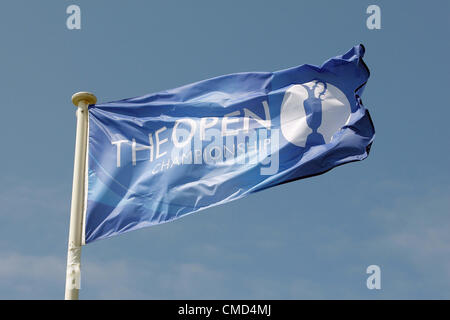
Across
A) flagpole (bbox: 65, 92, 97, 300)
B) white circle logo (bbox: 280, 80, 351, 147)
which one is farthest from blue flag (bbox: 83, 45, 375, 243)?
flagpole (bbox: 65, 92, 97, 300)

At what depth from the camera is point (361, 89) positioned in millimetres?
15414

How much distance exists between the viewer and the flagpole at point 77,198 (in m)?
13.3

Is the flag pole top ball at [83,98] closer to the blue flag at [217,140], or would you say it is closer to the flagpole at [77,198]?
the flagpole at [77,198]

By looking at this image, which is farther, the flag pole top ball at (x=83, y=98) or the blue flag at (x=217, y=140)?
the flag pole top ball at (x=83, y=98)

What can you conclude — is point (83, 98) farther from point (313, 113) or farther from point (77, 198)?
point (313, 113)

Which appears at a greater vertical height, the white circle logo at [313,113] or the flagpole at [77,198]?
the white circle logo at [313,113]

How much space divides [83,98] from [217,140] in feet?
8.40

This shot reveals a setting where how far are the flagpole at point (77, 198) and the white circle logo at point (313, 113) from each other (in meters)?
3.54

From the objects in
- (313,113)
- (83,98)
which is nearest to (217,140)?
(313,113)

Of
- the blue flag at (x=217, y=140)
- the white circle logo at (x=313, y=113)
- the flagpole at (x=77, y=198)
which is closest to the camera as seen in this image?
the flagpole at (x=77, y=198)

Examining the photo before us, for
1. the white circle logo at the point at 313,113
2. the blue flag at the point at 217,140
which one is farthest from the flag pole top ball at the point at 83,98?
the white circle logo at the point at 313,113

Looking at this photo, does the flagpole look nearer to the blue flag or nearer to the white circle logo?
the blue flag
